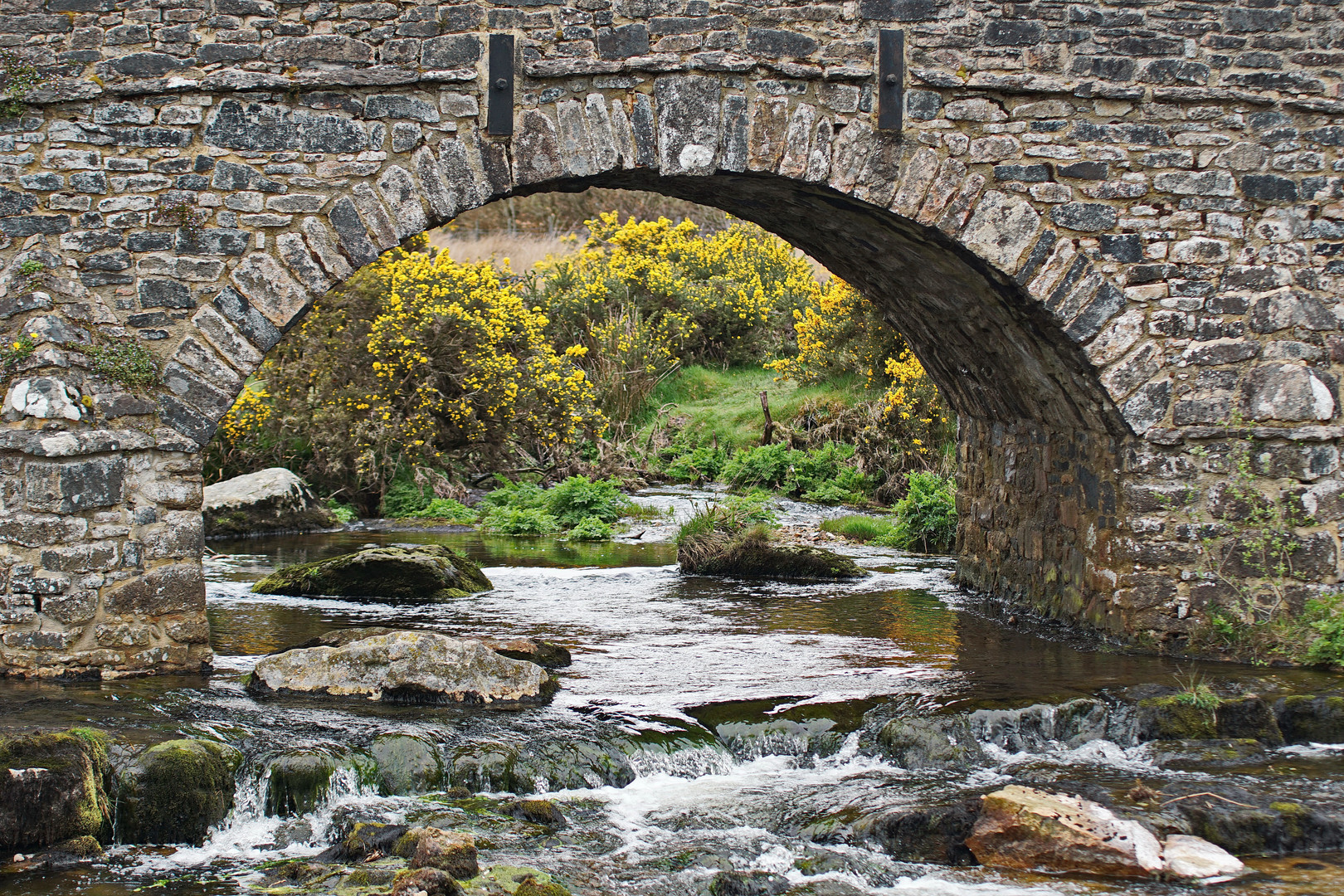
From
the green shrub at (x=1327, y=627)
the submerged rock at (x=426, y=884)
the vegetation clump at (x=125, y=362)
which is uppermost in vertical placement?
the vegetation clump at (x=125, y=362)

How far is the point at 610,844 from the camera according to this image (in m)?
4.49

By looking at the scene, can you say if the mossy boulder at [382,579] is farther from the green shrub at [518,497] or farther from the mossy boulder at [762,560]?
the green shrub at [518,497]

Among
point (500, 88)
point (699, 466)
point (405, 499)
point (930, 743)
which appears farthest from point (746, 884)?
point (699, 466)

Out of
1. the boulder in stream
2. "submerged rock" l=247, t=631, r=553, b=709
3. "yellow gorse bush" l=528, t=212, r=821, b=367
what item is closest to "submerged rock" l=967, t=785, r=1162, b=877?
the boulder in stream

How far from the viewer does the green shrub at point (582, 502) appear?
1321 centimetres

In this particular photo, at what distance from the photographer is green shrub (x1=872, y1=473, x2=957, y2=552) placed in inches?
444

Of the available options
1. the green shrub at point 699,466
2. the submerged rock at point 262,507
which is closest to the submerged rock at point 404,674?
the submerged rock at point 262,507

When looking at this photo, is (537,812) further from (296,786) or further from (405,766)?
(296,786)

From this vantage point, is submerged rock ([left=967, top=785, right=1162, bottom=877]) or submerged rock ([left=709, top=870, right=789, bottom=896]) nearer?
submerged rock ([left=709, top=870, right=789, bottom=896])

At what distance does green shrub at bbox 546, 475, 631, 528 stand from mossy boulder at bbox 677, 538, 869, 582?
3276 millimetres

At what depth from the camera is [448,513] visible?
1352 cm

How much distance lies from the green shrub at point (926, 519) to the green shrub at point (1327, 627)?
4.70 m

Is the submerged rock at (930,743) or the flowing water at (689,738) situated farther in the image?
the submerged rock at (930,743)

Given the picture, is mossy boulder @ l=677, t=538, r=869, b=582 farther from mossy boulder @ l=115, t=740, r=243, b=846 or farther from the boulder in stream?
mossy boulder @ l=115, t=740, r=243, b=846
